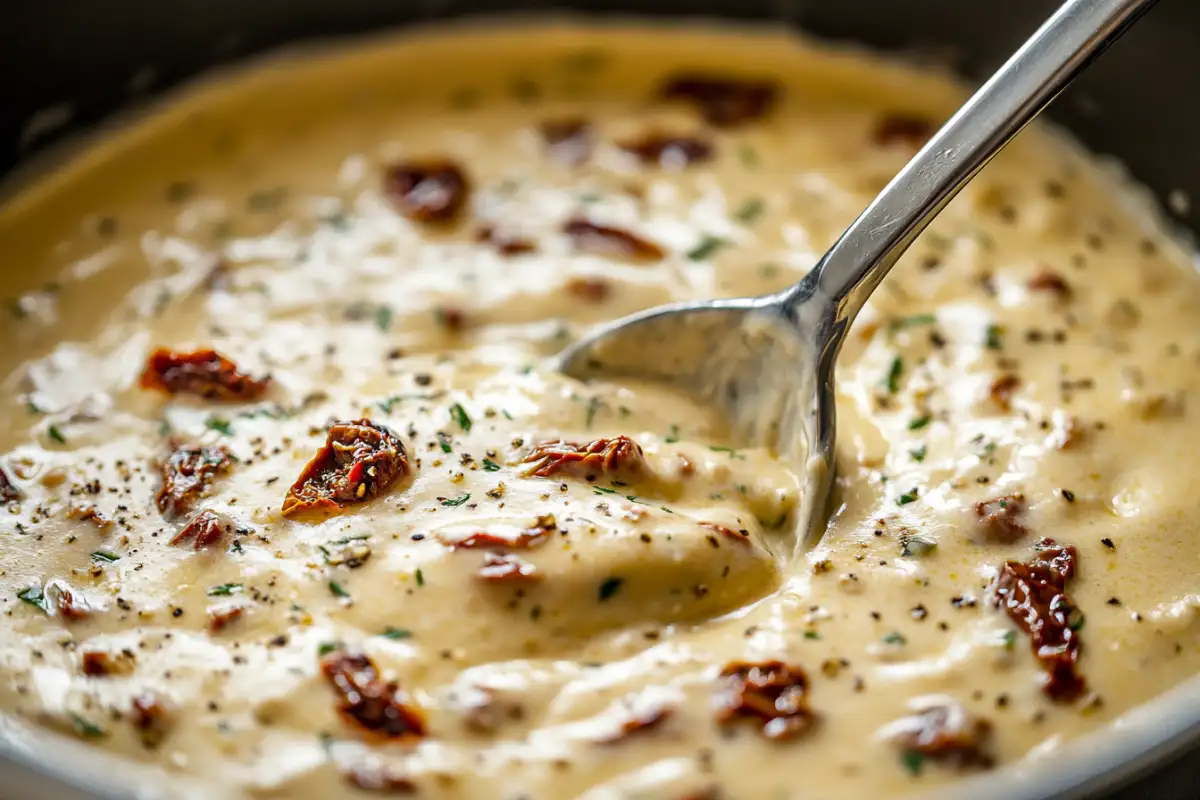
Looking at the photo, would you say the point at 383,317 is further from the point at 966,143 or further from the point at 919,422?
the point at 966,143

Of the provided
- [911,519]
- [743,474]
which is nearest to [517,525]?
[743,474]

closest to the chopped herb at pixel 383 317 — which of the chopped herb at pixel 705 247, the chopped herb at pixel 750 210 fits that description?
the chopped herb at pixel 705 247

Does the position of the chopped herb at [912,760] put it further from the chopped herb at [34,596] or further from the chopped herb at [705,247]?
the chopped herb at [34,596]

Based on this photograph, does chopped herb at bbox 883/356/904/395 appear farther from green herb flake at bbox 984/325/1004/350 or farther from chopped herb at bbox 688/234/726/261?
chopped herb at bbox 688/234/726/261

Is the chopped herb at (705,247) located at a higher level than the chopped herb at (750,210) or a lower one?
lower

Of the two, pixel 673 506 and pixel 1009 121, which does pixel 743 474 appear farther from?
pixel 1009 121

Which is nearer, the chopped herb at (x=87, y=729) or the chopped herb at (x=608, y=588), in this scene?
the chopped herb at (x=87, y=729)

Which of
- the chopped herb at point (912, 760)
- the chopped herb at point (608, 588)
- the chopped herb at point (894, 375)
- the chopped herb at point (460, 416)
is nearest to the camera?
the chopped herb at point (912, 760)

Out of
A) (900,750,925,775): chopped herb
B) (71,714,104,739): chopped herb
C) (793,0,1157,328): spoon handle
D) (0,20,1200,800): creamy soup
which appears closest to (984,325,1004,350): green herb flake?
(0,20,1200,800): creamy soup

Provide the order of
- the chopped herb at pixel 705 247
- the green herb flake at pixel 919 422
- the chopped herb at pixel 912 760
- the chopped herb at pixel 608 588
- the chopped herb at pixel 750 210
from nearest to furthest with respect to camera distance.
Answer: the chopped herb at pixel 912 760, the chopped herb at pixel 608 588, the green herb flake at pixel 919 422, the chopped herb at pixel 705 247, the chopped herb at pixel 750 210
